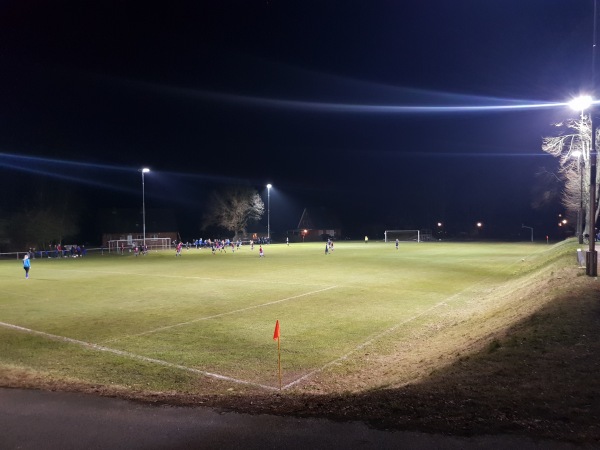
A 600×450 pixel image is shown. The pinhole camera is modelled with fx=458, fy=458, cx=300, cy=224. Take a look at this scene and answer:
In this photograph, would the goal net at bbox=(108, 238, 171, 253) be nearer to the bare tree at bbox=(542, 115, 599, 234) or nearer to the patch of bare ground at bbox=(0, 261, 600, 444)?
the bare tree at bbox=(542, 115, 599, 234)

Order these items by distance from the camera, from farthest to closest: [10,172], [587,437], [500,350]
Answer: [10,172] < [500,350] < [587,437]

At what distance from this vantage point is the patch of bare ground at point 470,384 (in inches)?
231

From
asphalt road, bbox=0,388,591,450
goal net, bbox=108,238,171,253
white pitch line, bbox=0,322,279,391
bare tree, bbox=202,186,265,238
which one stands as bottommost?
white pitch line, bbox=0,322,279,391

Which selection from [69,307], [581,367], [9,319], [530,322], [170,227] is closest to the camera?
[581,367]

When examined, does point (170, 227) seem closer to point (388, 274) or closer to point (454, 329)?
point (388, 274)

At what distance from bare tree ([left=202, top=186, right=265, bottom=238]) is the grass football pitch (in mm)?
59854

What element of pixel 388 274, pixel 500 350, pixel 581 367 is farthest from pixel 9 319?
pixel 388 274

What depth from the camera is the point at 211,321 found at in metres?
16.2

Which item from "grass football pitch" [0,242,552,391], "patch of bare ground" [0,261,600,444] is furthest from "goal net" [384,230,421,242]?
"patch of bare ground" [0,261,600,444]

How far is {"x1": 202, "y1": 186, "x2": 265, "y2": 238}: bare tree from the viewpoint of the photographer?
90.5m

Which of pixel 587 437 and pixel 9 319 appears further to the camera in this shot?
pixel 9 319

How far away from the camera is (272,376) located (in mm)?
10250

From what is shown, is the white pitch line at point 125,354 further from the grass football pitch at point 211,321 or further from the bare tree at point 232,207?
the bare tree at point 232,207

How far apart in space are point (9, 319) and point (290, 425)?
15.3m
